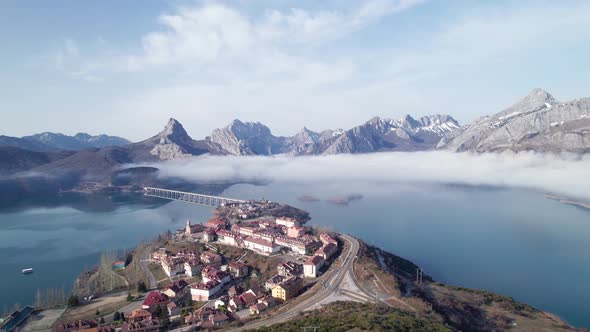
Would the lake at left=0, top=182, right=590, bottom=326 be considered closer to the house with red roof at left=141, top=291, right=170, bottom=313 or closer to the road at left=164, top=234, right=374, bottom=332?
the road at left=164, top=234, right=374, bottom=332

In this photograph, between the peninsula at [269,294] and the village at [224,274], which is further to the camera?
the village at [224,274]

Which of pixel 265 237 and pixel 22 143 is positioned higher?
pixel 22 143

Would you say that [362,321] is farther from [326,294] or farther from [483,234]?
[483,234]

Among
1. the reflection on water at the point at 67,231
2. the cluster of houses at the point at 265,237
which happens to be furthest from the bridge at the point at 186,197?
the cluster of houses at the point at 265,237

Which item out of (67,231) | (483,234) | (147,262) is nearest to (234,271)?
(147,262)

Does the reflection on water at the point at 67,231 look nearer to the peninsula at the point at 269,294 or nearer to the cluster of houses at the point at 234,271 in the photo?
the peninsula at the point at 269,294

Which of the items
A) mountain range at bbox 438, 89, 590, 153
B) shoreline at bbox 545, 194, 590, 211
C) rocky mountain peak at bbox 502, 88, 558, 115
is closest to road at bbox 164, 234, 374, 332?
shoreline at bbox 545, 194, 590, 211
